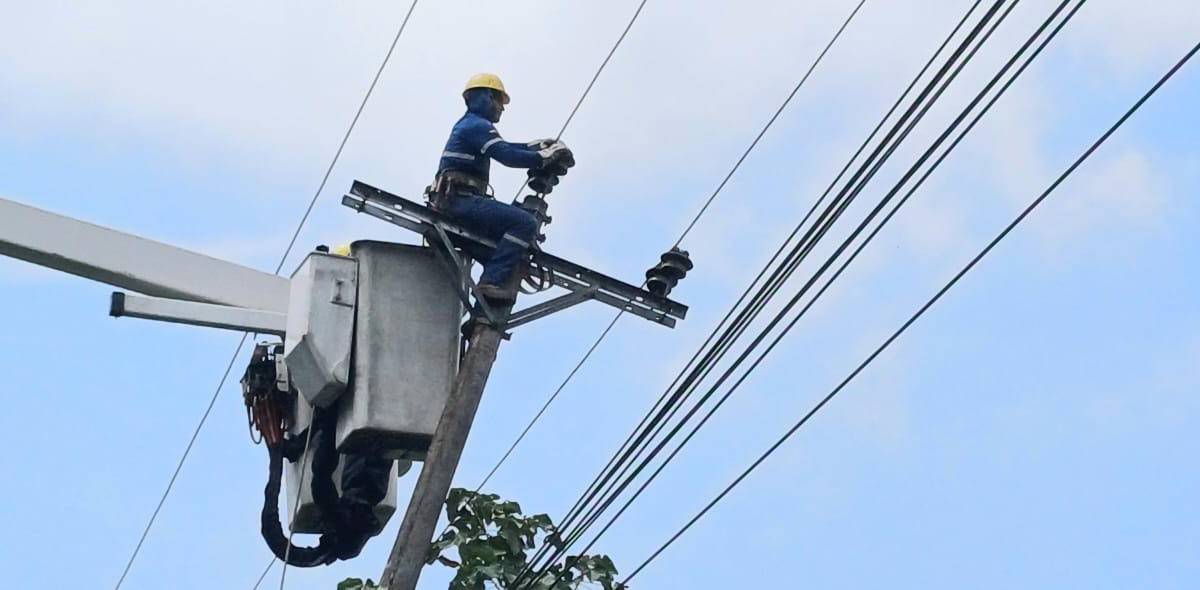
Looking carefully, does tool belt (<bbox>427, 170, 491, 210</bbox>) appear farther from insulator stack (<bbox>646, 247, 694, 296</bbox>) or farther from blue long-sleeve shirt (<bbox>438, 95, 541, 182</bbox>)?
insulator stack (<bbox>646, 247, 694, 296</bbox>)

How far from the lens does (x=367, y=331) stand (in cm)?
1005

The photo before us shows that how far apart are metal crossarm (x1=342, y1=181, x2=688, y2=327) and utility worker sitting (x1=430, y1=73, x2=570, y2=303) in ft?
0.27

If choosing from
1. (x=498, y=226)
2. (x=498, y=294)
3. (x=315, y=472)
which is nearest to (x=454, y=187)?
(x=498, y=226)

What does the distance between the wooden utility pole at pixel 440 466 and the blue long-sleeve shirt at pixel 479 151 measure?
0.92 m

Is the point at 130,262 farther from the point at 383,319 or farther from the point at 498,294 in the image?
the point at 498,294

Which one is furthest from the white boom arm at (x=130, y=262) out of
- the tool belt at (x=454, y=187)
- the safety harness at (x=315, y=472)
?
the tool belt at (x=454, y=187)

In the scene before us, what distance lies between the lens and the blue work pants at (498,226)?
32.9 feet

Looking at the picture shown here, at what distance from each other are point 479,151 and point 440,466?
1.77 meters

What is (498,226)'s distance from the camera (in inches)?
398

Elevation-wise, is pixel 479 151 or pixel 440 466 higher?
pixel 479 151

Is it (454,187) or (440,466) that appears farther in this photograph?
(454,187)

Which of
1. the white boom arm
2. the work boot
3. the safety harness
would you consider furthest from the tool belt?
the white boom arm

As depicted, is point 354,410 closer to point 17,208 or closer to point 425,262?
point 425,262

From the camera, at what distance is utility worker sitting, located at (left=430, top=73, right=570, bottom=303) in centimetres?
1002
